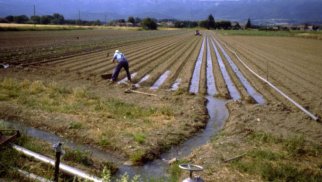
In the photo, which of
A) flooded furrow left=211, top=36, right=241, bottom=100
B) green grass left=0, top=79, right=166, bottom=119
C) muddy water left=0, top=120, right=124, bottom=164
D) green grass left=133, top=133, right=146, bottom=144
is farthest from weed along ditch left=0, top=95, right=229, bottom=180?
flooded furrow left=211, top=36, right=241, bottom=100

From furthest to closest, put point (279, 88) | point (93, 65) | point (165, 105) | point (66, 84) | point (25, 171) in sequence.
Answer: point (93, 65) → point (279, 88) → point (66, 84) → point (165, 105) → point (25, 171)

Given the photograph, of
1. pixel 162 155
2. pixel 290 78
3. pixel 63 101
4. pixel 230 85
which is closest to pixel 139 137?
pixel 162 155

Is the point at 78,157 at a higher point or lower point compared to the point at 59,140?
higher

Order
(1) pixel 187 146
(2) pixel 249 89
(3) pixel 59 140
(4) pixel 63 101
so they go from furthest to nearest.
A: (2) pixel 249 89
(4) pixel 63 101
(1) pixel 187 146
(3) pixel 59 140

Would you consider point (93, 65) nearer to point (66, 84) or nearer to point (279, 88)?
point (66, 84)

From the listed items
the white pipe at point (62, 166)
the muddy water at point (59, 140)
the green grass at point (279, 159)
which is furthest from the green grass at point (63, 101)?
the white pipe at point (62, 166)

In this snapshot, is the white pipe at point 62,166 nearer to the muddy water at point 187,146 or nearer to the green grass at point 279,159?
the muddy water at point 187,146

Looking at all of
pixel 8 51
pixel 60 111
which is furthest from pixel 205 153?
pixel 8 51

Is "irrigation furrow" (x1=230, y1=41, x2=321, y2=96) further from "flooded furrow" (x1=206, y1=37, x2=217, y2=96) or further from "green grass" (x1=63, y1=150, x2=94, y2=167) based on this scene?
"green grass" (x1=63, y1=150, x2=94, y2=167)

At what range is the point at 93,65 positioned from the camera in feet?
71.6

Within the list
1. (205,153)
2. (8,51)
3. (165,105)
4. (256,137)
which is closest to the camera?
(205,153)

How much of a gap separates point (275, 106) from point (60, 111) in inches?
263

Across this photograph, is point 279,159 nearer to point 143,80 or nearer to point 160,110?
point 160,110

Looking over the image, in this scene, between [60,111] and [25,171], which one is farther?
[60,111]
